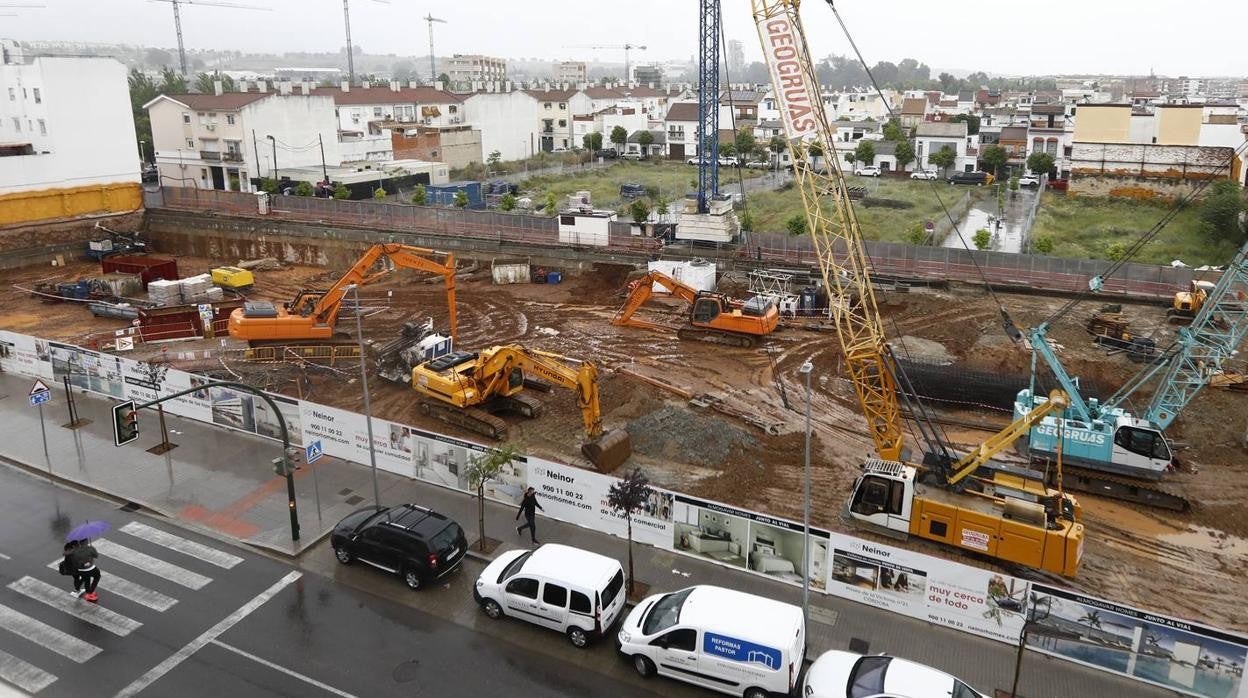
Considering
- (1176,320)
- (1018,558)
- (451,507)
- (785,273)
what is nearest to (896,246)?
(785,273)

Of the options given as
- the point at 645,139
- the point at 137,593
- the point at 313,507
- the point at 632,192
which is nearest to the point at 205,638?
the point at 137,593

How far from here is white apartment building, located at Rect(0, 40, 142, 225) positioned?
54406mm

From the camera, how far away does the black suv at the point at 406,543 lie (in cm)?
1753

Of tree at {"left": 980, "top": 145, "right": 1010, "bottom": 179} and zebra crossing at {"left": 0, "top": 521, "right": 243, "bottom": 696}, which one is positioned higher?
tree at {"left": 980, "top": 145, "right": 1010, "bottom": 179}

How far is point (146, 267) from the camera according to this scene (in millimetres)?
46062

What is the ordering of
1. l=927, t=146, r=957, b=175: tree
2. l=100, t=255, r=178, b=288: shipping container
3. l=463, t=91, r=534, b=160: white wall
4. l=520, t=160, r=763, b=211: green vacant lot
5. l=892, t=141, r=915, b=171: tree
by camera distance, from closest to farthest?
l=100, t=255, r=178, b=288: shipping container
l=520, t=160, r=763, b=211: green vacant lot
l=927, t=146, r=957, b=175: tree
l=892, t=141, r=915, b=171: tree
l=463, t=91, r=534, b=160: white wall

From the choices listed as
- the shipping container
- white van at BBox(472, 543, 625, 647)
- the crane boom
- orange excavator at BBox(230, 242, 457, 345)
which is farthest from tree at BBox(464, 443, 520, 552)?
the shipping container

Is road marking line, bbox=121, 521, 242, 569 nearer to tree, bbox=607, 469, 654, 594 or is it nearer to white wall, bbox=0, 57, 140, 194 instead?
tree, bbox=607, 469, 654, 594

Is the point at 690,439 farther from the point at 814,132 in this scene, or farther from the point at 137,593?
the point at 137,593

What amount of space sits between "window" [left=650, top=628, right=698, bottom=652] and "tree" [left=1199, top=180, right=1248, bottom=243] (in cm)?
5204

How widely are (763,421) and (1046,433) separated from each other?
8234mm

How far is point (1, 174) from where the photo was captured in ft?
173

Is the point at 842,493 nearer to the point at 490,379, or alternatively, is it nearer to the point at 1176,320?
the point at 490,379

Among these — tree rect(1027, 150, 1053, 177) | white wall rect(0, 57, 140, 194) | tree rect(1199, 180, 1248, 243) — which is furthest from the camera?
tree rect(1027, 150, 1053, 177)
